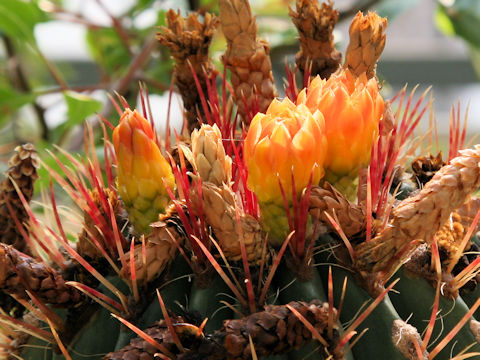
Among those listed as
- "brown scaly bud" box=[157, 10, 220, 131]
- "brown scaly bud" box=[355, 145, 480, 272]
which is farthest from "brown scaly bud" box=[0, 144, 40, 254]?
"brown scaly bud" box=[355, 145, 480, 272]

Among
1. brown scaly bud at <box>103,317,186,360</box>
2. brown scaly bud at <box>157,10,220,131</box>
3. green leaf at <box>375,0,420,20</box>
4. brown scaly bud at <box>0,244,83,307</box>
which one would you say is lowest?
brown scaly bud at <box>103,317,186,360</box>

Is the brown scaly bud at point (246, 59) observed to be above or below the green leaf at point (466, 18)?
above

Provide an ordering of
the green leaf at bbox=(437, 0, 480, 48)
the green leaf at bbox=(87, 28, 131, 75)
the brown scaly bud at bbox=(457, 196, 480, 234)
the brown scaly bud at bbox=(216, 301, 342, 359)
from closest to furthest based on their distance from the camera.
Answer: the brown scaly bud at bbox=(216, 301, 342, 359)
the brown scaly bud at bbox=(457, 196, 480, 234)
the green leaf at bbox=(437, 0, 480, 48)
the green leaf at bbox=(87, 28, 131, 75)

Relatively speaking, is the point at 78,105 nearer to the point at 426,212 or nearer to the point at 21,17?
the point at 21,17

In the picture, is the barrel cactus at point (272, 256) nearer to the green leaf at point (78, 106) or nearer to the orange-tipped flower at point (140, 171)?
the orange-tipped flower at point (140, 171)

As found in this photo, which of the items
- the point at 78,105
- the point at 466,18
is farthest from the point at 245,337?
the point at 466,18

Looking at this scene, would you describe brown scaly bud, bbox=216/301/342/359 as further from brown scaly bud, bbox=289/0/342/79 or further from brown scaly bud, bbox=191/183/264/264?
brown scaly bud, bbox=289/0/342/79

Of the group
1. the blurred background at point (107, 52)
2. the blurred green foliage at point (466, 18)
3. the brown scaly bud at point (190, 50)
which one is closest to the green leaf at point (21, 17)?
the blurred background at point (107, 52)
